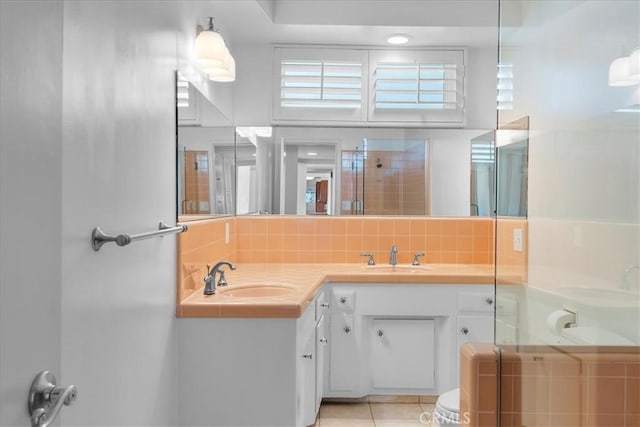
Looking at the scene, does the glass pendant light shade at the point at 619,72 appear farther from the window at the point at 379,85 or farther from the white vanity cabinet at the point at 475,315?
the window at the point at 379,85

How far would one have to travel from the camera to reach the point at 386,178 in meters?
3.44

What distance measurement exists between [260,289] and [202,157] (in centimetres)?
73

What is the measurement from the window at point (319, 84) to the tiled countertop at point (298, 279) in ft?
3.48

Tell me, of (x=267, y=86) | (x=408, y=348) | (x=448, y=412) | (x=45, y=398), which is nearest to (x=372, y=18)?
(x=267, y=86)

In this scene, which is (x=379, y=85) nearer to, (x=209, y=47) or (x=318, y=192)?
(x=318, y=192)

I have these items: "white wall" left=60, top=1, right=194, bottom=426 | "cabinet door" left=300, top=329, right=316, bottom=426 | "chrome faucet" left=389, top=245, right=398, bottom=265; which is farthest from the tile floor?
"white wall" left=60, top=1, right=194, bottom=426

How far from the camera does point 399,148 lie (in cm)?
342

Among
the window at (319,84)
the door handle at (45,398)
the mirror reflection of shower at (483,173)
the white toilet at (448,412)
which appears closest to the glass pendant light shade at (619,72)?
the white toilet at (448,412)

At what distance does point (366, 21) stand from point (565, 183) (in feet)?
6.31

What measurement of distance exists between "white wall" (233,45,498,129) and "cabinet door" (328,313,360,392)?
57.7 inches

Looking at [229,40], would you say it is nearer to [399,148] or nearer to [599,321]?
[399,148]

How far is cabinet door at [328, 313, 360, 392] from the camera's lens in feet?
9.53

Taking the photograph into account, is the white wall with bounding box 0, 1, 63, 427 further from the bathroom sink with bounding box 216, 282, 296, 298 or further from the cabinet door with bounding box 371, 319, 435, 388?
the cabinet door with bounding box 371, 319, 435, 388

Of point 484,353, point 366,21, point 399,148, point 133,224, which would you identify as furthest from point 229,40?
point 484,353
